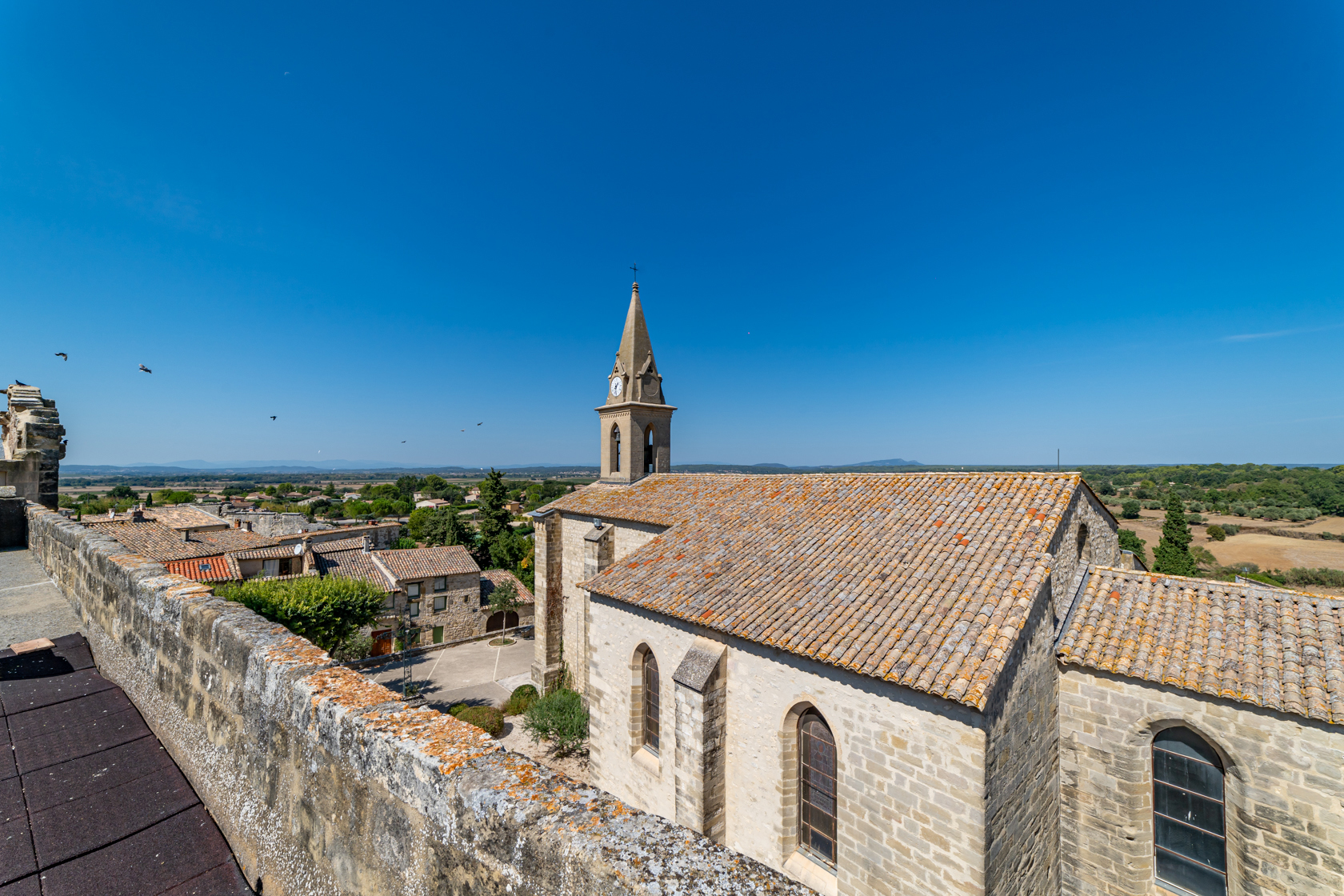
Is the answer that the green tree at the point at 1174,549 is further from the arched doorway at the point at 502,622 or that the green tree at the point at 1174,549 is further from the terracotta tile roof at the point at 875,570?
the arched doorway at the point at 502,622

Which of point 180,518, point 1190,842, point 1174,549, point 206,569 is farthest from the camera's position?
point 180,518

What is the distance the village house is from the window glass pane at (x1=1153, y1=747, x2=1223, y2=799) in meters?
0.03

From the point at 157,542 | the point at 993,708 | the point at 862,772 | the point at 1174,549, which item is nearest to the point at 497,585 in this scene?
the point at 157,542

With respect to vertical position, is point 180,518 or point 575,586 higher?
point 180,518

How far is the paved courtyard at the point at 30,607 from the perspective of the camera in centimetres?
458

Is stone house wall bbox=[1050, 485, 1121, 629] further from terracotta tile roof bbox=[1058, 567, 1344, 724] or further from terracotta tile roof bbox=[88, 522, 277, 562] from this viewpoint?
terracotta tile roof bbox=[88, 522, 277, 562]

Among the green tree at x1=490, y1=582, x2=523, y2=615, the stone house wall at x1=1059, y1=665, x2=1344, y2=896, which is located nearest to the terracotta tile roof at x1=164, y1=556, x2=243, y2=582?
the green tree at x1=490, y1=582, x2=523, y2=615

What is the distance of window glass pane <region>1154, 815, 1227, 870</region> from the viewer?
7.90m

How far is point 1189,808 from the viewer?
26.5ft

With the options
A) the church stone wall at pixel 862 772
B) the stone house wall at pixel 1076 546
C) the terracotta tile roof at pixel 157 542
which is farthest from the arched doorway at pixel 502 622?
the stone house wall at pixel 1076 546

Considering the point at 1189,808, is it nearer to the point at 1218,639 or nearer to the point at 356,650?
the point at 1218,639

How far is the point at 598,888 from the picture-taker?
64.0 inches

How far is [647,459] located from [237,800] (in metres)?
20.5

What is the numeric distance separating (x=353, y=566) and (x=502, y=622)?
947 centimetres
